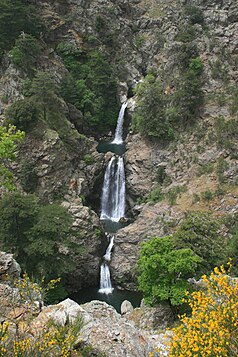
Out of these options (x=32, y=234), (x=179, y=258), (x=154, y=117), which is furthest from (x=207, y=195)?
(x=32, y=234)

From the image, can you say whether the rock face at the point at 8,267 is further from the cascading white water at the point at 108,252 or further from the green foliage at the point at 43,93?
the green foliage at the point at 43,93

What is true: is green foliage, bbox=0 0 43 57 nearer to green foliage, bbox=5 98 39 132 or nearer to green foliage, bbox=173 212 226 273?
green foliage, bbox=5 98 39 132

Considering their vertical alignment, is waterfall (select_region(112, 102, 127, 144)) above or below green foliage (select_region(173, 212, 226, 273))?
above

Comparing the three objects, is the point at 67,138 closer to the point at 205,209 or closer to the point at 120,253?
the point at 120,253

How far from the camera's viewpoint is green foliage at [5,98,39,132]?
26375 mm

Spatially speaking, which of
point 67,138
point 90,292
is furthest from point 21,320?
point 67,138

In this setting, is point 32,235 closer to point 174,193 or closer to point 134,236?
point 134,236

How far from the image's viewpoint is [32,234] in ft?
62.3

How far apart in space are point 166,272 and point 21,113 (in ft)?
59.4

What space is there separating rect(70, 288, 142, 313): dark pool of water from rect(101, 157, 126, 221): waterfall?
856cm

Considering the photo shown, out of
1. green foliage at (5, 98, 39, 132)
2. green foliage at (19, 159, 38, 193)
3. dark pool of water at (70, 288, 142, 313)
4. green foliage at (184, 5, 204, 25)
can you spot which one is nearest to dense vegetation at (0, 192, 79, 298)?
dark pool of water at (70, 288, 142, 313)

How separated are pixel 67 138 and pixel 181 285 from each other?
19337 mm

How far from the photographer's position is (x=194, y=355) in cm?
498

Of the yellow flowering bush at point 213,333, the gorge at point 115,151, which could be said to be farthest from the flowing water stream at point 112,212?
the yellow flowering bush at point 213,333
